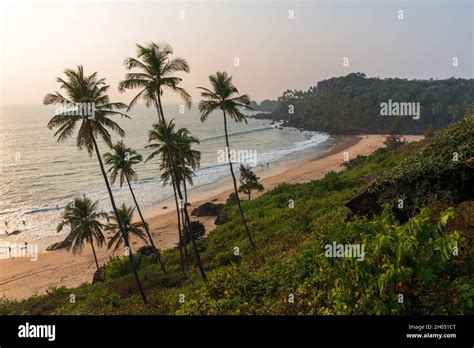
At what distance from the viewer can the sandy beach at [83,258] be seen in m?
20.8

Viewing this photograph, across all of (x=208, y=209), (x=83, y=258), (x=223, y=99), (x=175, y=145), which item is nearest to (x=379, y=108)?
(x=208, y=209)

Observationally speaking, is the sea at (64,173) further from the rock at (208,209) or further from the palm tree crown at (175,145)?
the rock at (208,209)

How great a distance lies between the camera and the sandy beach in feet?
68.3

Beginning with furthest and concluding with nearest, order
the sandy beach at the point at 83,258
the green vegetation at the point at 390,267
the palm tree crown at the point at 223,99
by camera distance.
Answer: the sandy beach at the point at 83,258 < the palm tree crown at the point at 223,99 < the green vegetation at the point at 390,267

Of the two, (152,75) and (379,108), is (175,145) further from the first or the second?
(379,108)

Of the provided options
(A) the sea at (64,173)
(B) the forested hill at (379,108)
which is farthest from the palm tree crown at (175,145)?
(B) the forested hill at (379,108)

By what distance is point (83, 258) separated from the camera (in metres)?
25.1

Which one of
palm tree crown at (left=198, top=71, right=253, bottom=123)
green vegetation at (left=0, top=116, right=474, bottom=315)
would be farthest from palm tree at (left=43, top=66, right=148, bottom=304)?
green vegetation at (left=0, top=116, right=474, bottom=315)

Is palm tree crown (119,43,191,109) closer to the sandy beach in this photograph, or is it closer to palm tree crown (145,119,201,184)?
palm tree crown (145,119,201,184)

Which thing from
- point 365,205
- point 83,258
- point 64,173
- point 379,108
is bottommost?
point 83,258

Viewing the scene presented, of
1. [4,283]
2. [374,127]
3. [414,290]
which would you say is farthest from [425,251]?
[374,127]
